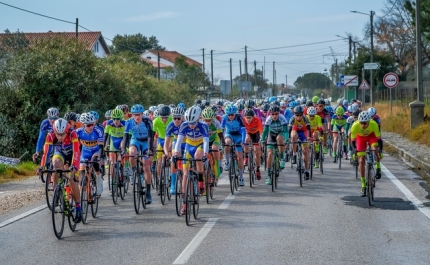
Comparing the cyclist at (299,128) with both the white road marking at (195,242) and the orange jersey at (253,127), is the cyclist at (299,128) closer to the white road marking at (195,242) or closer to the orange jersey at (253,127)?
the orange jersey at (253,127)

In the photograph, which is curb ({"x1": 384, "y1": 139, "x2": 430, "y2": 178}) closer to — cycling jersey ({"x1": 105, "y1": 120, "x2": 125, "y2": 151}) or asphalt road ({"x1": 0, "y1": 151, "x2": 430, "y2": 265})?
asphalt road ({"x1": 0, "y1": 151, "x2": 430, "y2": 265})

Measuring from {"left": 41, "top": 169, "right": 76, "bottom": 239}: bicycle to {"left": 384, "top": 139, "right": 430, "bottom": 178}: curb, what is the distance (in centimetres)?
1041

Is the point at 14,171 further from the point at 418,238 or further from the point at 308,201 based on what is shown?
the point at 418,238

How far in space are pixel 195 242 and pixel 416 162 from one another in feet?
44.8

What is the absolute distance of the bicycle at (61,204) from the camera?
1062cm

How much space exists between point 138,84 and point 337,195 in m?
24.9

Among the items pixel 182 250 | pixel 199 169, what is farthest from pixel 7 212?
pixel 182 250

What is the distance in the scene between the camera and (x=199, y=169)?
1258 centimetres

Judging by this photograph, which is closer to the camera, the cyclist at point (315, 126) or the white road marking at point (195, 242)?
the white road marking at point (195, 242)

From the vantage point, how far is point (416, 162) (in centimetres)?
2227

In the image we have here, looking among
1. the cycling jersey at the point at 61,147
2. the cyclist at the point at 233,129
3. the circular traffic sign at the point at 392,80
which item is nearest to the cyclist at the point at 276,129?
the cyclist at the point at 233,129

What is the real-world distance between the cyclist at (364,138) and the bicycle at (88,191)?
4822mm

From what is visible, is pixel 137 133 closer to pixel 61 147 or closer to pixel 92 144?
pixel 92 144

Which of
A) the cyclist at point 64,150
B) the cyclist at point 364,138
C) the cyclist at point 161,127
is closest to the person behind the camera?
the cyclist at point 64,150
